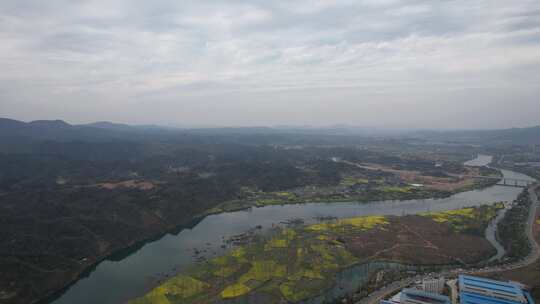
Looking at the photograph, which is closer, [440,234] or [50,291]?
[50,291]

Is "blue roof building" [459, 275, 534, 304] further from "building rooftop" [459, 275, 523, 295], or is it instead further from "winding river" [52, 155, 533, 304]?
"winding river" [52, 155, 533, 304]

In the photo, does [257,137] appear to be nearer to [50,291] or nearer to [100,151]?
[100,151]

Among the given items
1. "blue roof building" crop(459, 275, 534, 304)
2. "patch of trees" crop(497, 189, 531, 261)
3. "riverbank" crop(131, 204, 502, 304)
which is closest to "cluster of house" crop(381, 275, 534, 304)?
"blue roof building" crop(459, 275, 534, 304)

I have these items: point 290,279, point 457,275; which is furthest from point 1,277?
point 457,275

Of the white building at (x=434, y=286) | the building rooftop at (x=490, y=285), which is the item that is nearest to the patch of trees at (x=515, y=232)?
the building rooftop at (x=490, y=285)

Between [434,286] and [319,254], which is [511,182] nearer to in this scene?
[319,254]

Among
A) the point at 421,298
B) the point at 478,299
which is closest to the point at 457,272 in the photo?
the point at 478,299

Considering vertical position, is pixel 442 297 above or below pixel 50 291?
above
